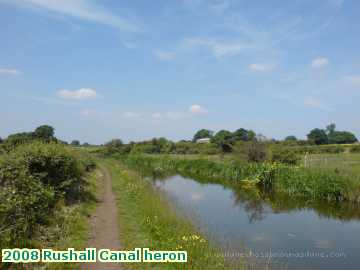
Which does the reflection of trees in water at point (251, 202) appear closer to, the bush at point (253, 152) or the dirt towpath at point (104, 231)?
the dirt towpath at point (104, 231)

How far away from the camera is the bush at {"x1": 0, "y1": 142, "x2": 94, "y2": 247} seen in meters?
6.54

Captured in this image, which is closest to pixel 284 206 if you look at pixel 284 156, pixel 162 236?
pixel 162 236

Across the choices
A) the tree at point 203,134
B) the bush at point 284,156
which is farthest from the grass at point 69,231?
the tree at point 203,134

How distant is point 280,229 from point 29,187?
30.1 ft

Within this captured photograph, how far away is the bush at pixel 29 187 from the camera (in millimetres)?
6535

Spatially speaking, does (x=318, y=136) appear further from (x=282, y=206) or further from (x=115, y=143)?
(x=282, y=206)

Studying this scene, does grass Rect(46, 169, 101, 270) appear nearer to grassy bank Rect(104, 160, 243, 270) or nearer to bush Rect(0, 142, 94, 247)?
bush Rect(0, 142, 94, 247)

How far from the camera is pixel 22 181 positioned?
7961 millimetres

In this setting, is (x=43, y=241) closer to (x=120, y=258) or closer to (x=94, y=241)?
(x=94, y=241)

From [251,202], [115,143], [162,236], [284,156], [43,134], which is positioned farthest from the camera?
[115,143]

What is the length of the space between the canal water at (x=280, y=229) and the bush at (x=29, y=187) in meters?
4.85

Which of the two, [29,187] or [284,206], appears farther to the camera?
[284,206]

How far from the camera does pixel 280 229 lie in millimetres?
12523

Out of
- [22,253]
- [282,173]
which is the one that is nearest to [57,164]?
[22,253]
